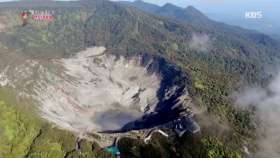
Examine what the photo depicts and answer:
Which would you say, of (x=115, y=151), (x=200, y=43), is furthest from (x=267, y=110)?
(x=200, y=43)

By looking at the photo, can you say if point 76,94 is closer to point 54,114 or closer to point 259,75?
point 54,114

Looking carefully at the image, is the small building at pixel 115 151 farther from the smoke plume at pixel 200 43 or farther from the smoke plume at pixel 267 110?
the smoke plume at pixel 200 43

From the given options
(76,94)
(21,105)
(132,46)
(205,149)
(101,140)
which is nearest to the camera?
(205,149)

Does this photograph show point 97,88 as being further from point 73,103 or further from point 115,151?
point 115,151

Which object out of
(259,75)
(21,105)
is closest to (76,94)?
(21,105)

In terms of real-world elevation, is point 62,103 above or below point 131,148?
below

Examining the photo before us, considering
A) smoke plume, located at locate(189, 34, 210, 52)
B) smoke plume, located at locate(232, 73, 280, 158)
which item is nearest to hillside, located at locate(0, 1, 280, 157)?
smoke plume, located at locate(189, 34, 210, 52)
